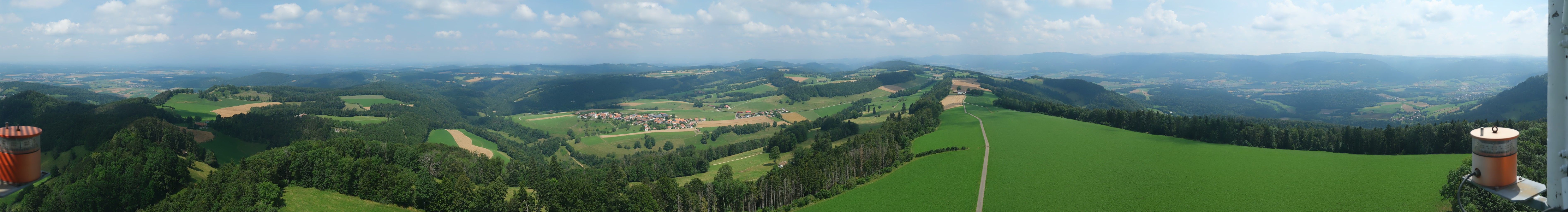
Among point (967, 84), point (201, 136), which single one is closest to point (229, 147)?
point (201, 136)

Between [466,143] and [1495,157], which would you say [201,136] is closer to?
[466,143]

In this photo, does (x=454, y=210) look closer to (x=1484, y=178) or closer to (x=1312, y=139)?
(x=1484, y=178)

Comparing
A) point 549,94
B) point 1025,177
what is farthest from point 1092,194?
point 549,94

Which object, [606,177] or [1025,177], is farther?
[606,177]

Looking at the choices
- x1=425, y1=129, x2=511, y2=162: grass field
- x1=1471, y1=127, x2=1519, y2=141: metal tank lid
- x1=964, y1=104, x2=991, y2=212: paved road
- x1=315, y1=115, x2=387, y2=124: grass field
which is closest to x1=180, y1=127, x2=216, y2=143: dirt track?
x1=425, y1=129, x2=511, y2=162: grass field

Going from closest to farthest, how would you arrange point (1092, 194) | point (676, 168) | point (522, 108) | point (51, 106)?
point (1092, 194), point (676, 168), point (51, 106), point (522, 108)

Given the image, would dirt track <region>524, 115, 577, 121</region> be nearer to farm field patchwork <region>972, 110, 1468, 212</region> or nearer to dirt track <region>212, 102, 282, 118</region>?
dirt track <region>212, 102, 282, 118</region>

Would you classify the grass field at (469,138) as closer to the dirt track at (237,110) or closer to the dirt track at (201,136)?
the dirt track at (201,136)
